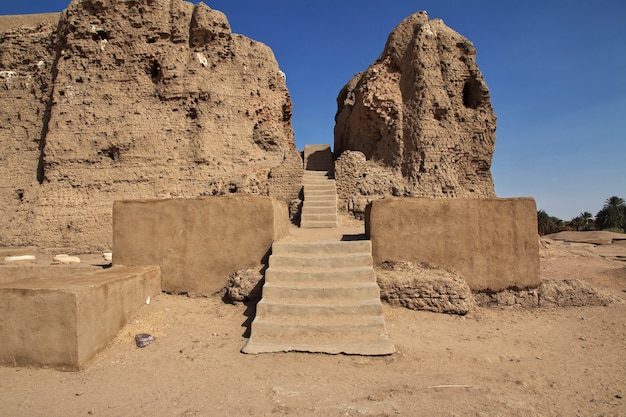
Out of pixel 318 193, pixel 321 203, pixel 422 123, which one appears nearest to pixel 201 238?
pixel 321 203

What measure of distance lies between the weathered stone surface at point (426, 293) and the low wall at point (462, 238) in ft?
0.89

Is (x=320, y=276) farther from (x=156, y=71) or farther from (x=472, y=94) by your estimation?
(x=156, y=71)

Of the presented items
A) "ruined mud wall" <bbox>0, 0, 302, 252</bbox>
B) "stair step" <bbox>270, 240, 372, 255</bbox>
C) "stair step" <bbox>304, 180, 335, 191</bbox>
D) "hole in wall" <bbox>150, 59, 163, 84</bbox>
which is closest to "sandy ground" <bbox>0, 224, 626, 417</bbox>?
"stair step" <bbox>270, 240, 372, 255</bbox>

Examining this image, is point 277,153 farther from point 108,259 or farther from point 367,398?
point 367,398

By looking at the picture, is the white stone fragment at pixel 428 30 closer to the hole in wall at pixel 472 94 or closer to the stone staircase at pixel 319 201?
the hole in wall at pixel 472 94

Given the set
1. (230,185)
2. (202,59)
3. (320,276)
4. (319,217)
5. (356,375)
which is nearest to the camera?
(356,375)

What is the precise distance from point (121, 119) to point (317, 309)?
11421 mm

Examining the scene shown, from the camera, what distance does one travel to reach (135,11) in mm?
12547

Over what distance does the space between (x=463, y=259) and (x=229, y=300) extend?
326 centimetres

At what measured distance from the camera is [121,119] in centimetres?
1227

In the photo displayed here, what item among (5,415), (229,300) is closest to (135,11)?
(229,300)

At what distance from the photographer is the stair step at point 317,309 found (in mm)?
3955

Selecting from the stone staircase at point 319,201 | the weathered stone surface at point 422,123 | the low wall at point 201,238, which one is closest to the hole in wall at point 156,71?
the stone staircase at point 319,201

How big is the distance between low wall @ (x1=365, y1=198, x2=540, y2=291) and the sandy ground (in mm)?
682
